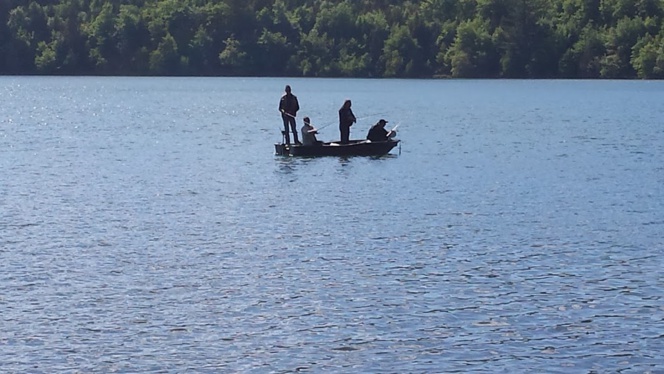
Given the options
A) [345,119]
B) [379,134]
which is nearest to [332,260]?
[345,119]

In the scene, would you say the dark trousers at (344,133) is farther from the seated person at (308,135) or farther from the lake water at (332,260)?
the seated person at (308,135)

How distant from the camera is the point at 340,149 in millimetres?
45250

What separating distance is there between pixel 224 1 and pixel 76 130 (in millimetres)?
120505

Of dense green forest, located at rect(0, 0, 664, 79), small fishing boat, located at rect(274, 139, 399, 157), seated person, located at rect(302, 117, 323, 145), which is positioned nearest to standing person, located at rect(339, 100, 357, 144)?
small fishing boat, located at rect(274, 139, 399, 157)

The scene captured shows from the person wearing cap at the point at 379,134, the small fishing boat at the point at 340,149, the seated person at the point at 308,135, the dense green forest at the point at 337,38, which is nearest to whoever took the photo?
the seated person at the point at 308,135

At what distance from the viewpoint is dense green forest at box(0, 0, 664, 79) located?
161 m

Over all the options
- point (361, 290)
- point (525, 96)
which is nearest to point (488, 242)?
point (361, 290)

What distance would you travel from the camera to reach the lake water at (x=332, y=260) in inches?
700

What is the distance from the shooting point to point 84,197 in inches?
1336

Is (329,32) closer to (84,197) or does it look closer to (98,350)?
(84,197)

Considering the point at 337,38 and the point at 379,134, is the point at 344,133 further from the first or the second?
the point at 337,38

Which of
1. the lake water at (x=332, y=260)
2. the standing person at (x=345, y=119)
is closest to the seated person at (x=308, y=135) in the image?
the lake water at (x=332, y=260)

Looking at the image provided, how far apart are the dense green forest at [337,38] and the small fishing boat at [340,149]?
112887 millimetres

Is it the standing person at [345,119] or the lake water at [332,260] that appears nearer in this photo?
the lake water at [332,260]
